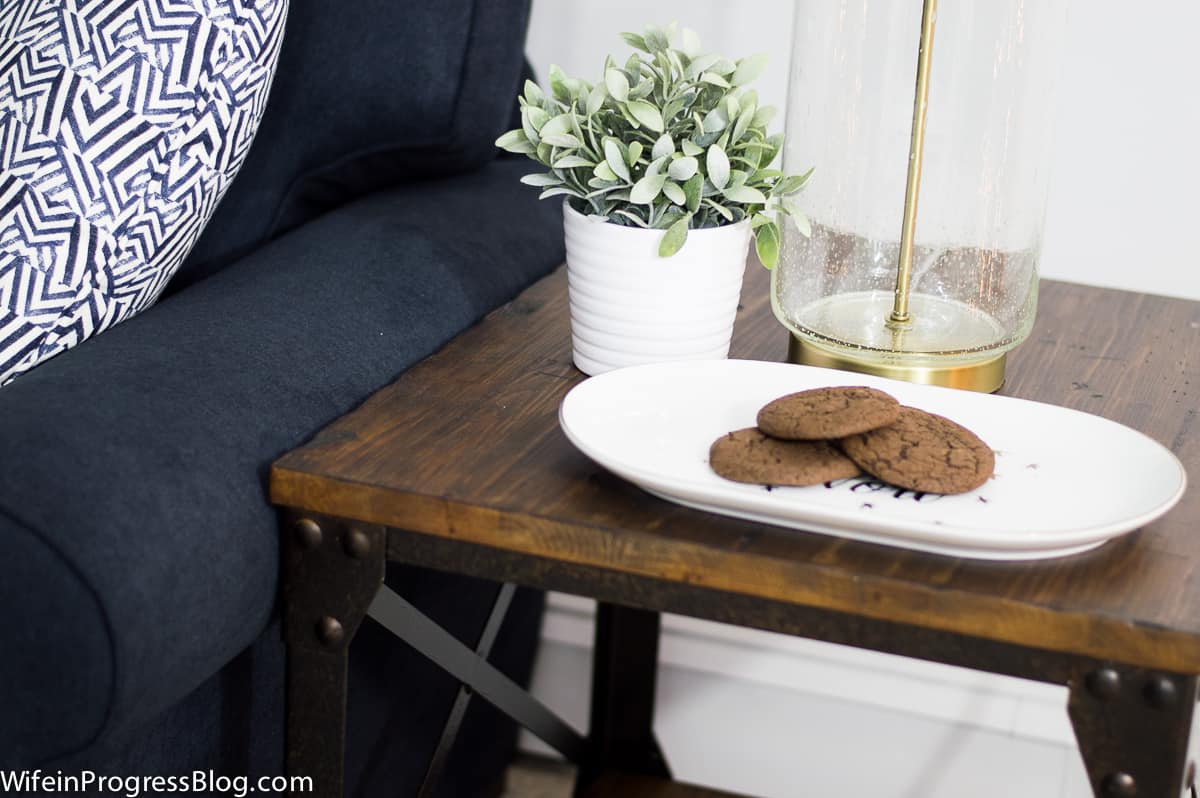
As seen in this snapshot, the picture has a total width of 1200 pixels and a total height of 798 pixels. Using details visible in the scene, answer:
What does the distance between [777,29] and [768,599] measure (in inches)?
31.7

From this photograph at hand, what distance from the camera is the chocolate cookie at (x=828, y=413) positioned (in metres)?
0.69

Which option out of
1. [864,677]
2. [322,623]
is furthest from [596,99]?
[864,677]

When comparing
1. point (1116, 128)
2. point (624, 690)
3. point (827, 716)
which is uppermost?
point (1116, 128)

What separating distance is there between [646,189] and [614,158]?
0.10 feet

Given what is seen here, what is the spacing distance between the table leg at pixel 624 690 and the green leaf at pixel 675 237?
20.1 inches

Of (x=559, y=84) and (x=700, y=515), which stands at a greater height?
(x=559, y=84)

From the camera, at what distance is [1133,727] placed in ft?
2.08

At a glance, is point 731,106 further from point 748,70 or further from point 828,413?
point 828,413

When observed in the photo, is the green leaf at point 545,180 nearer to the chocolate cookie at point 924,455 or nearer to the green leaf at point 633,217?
the green leaf at point 633,217

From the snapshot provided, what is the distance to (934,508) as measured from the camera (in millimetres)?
686

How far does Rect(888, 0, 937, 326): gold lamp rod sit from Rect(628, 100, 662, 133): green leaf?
17 cm

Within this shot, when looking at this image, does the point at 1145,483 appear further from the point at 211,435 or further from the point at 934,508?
the point at 211,435

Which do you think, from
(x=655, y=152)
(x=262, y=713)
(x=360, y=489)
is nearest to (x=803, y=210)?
(x=655, y=152)

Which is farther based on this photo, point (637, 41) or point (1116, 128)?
point (1116, 128)
